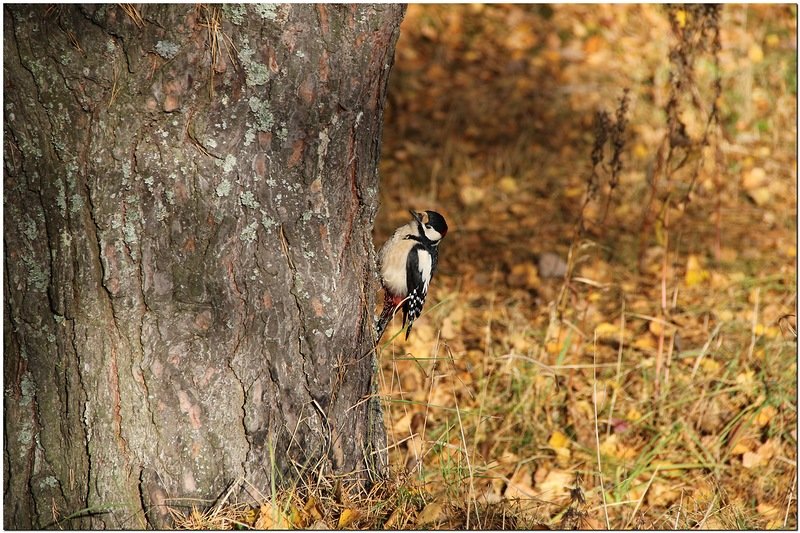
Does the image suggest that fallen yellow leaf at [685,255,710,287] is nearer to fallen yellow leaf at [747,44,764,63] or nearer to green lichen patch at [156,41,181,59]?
fallen yellow leaf at [747,44,764,63]

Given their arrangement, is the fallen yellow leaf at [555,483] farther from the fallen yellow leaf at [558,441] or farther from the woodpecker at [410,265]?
the woodpecker at [410,265]

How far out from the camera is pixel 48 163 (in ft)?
7.84

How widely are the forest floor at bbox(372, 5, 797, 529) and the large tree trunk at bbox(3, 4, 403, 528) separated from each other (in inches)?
17.8

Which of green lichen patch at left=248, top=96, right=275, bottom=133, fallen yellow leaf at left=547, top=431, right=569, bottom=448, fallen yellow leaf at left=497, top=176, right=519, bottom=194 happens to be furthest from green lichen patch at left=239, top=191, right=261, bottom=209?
fallen yellow leaf at left=497, top=176, right=519, bottom=194

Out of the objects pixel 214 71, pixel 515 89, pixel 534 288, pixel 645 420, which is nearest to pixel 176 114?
pixel 214 71

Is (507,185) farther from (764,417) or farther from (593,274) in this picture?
(764,417)

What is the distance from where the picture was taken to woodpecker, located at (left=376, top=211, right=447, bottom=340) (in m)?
3.95

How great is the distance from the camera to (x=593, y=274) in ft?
16.7

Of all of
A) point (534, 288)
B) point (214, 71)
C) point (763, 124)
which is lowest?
point (534, 288)

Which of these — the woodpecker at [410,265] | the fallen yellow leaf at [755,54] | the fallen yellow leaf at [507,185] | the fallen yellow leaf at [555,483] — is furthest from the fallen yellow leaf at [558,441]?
the fallen yellow leaf at [755,54]

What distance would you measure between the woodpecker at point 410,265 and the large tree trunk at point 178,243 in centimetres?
107

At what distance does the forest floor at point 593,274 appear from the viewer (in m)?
3.52

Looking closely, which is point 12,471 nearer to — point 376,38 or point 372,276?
point 372,276

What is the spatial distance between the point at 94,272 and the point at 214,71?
0.65m
